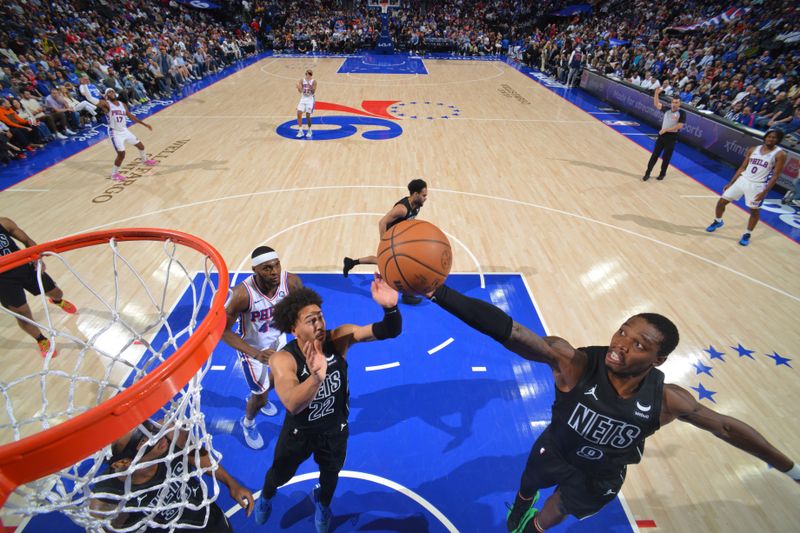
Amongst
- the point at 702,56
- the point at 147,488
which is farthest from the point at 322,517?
the point at 702,56

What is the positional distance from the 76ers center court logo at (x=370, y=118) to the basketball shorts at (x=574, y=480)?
9.81 meters

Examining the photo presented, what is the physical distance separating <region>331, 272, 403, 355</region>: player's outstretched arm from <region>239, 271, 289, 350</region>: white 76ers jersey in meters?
0.84

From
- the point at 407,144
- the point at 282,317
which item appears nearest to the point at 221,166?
the point at 407,144

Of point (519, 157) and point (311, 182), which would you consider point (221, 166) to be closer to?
point (311, 182)

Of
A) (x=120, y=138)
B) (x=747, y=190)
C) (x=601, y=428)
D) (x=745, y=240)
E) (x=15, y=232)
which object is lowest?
(x=745, y=240)

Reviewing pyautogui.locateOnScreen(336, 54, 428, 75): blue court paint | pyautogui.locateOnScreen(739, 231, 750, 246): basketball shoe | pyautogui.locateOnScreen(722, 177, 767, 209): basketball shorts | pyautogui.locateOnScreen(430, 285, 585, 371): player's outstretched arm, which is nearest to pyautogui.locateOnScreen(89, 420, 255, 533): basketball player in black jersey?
pyautogui.locateOnScreen(430, 285, 585, 371): player's outstretched arm

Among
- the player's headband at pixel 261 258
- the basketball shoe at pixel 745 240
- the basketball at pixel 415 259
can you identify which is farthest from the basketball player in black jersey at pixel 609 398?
the basketball shoe at pixel 745 240

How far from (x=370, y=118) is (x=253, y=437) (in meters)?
11.1

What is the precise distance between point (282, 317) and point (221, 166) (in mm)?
7909

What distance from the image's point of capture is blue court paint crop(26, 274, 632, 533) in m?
3.20

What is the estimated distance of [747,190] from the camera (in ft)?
21.2

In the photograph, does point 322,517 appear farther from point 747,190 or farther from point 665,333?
point 747,190

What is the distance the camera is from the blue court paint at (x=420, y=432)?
3.20 m

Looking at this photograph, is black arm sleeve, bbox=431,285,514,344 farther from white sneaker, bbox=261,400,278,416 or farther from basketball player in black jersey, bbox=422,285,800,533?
white sneaker, bbox=261,400,278,416
